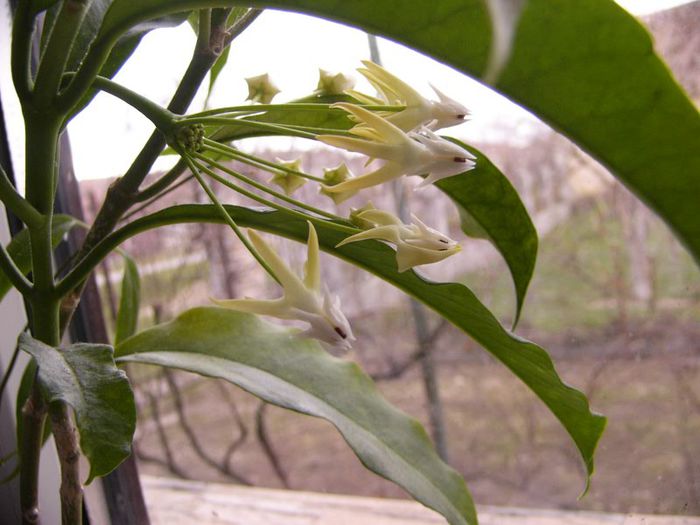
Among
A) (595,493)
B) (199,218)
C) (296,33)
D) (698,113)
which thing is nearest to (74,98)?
(199,218)

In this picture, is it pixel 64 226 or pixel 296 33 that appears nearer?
pixel 64 226

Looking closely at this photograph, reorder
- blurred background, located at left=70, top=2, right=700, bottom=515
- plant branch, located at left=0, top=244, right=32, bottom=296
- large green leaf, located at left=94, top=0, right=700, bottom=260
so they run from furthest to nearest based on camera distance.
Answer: blurred background, located at left=70, top=2, right=700, bottom=515, plant branch, located at left=0, top=244, right=32, bottom=296, large green leaf, located at left=94, top=0, right=700, bottom=260

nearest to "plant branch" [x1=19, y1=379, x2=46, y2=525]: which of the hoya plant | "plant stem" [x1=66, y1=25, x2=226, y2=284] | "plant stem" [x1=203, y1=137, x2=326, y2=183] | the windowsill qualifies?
the hoya plant

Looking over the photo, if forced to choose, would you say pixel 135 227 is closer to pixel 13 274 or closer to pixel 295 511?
pixel 13 274

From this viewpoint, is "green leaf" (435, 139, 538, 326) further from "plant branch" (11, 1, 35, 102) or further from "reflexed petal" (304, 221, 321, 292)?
"plant branch" (11, 1, 35, 102)

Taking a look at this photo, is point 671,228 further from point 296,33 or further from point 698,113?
point 296,33

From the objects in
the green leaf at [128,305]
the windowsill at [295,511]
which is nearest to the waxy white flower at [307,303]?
the green leaf at [128,305]

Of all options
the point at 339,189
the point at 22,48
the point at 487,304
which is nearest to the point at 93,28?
the point at 22,48
